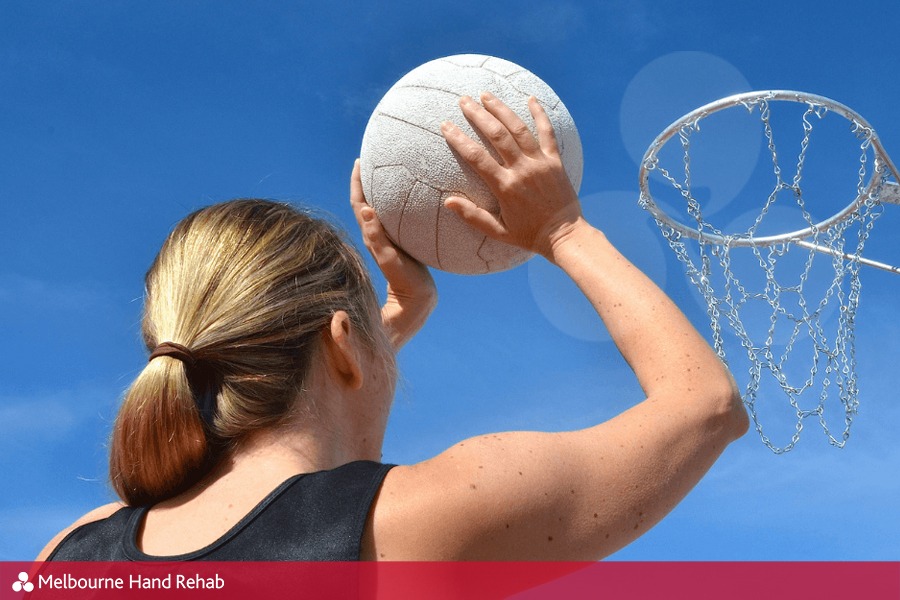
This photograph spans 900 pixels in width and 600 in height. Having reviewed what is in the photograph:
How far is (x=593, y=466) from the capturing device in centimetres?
219

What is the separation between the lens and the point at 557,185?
3.15 meters

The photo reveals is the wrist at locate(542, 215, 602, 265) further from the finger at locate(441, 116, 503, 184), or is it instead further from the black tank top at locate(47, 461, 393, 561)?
the black tank top at locate(47, 461, 393, 561)

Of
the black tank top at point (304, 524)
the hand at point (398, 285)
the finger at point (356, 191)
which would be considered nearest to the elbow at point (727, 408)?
the black tank top at point (304, 524)

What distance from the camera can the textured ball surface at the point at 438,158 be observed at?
159 inches

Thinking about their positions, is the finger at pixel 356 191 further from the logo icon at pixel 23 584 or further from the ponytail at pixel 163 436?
the logo icon at pixel 23 584

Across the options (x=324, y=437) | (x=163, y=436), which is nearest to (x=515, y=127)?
(x=324, y=437)

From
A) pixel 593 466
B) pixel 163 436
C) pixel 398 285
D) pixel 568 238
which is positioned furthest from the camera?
pixel 398 285

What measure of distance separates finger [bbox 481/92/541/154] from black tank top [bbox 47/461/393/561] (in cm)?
145

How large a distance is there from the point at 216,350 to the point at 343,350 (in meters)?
0.33

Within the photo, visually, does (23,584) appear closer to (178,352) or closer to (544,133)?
(178,352)

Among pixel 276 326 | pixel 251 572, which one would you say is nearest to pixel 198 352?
pixel 276 326

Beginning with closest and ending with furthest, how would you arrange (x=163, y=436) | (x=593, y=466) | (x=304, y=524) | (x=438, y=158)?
(x=304, y=524), (x=593, y=466), (x=163, y=436), (x=438, y=158)

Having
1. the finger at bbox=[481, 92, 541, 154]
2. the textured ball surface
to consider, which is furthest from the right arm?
the textured ball surface

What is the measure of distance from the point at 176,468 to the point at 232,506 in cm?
24
